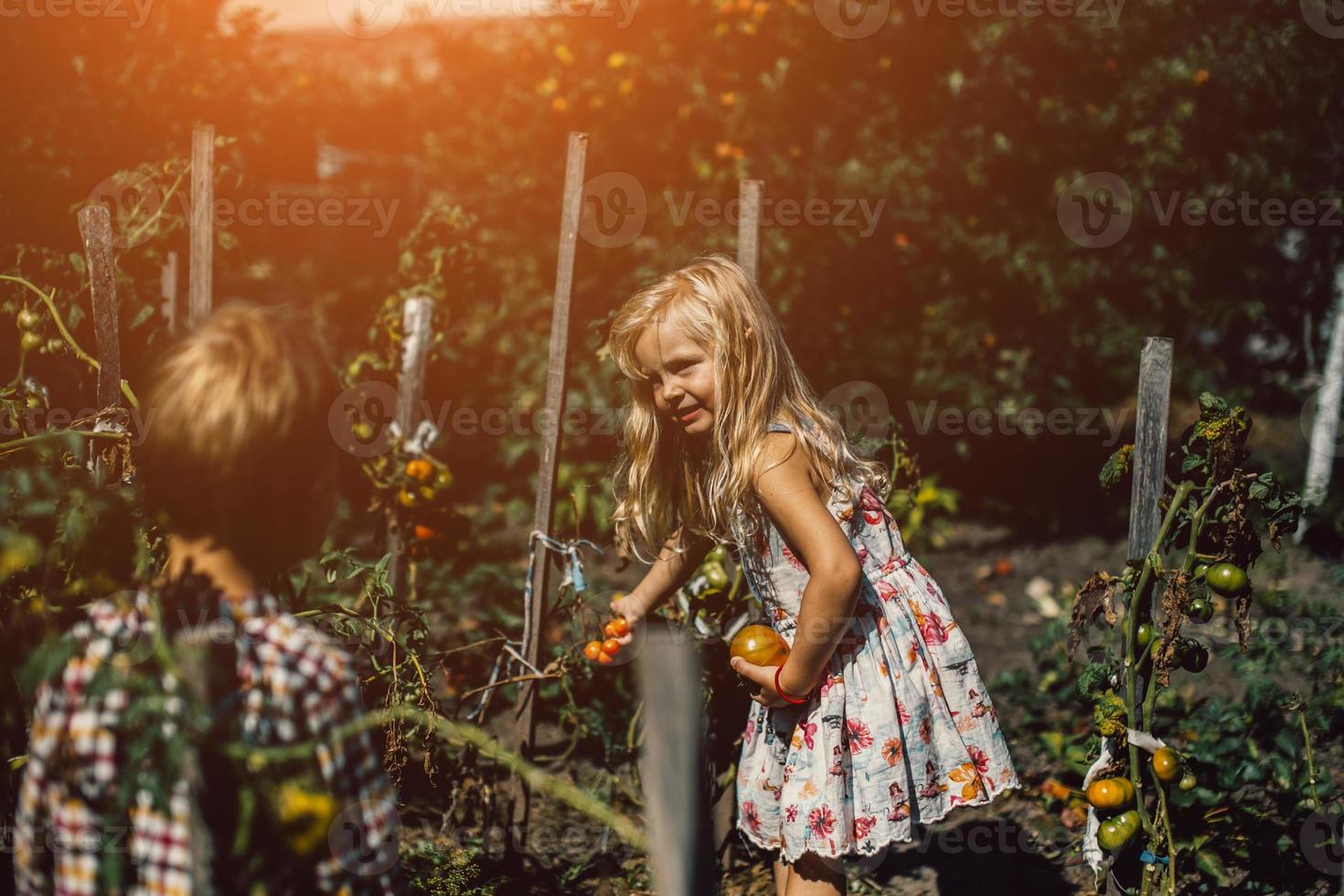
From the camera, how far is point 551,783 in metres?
1.35

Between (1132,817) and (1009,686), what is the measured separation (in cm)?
187

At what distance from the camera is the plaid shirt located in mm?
1225

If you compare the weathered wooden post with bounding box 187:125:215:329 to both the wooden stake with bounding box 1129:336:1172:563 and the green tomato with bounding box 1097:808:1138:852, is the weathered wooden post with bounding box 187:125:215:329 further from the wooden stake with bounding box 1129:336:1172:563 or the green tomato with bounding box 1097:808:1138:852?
the green tomato with bounding box 1097:808:1138:852

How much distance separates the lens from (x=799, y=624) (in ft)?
6.14

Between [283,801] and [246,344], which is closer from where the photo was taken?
[283,801]

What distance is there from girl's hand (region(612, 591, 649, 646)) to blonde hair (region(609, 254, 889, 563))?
0.21 metres

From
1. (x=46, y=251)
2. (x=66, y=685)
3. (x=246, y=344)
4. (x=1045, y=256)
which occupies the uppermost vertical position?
(x=1045, y=256)

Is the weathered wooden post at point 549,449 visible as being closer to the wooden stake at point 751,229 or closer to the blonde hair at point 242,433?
the wooden stake at point 751,229

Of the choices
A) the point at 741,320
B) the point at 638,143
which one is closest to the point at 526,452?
the point at 638,143

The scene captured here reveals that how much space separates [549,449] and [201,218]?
3.35ft

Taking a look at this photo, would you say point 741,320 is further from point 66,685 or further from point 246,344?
point 66,685

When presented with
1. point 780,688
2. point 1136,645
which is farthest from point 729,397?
point 1136,645

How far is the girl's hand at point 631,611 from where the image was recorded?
91.3 inches

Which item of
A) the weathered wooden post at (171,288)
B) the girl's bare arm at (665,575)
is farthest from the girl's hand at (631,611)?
the weathered wooden post at (171,288)
